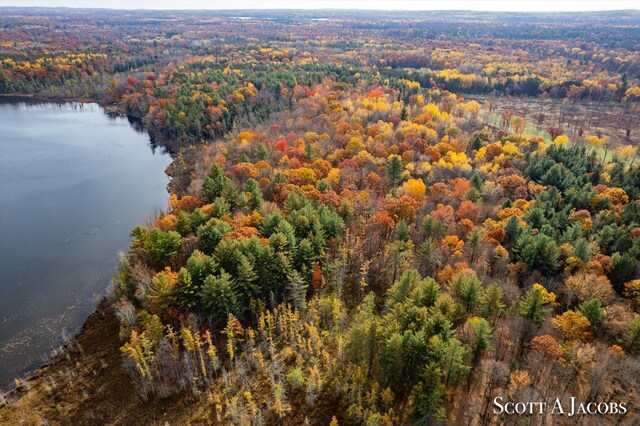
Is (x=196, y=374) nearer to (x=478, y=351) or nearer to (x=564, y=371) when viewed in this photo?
(x=478, y=351)

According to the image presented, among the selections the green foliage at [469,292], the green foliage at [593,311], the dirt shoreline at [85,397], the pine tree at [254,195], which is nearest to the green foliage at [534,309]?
the green foliage at [593,311]

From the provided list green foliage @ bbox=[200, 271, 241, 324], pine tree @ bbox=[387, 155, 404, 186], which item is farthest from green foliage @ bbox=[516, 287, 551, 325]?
pine tree @ bbox=[387, 155, 404, 186]

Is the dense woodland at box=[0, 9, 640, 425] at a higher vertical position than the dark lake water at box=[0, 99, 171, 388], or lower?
higher

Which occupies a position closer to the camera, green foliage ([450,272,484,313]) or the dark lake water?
green foliage ([450,272,484,313])

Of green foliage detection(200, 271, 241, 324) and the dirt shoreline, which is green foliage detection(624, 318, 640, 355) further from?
the dirt shoreline

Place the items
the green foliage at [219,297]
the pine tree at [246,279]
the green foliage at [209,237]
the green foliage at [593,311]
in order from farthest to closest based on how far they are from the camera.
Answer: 1. the green foliage at [209,237]
2. the pine tree at [246,279]
3. the green foliage at [219,297]
4. the green foliage at [593,311]

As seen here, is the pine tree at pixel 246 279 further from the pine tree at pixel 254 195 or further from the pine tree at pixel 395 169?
the pine tree at pixel 395 169

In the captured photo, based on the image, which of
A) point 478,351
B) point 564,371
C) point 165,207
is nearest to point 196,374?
point 478,351

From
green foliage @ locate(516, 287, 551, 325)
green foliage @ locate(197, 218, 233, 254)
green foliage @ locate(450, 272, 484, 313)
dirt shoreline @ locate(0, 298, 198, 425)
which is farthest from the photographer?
green foliage @ locate(197, 218, 233, 254)
